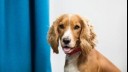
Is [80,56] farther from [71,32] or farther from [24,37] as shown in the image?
[24,37]

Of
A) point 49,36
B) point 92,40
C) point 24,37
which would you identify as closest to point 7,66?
point 24,37

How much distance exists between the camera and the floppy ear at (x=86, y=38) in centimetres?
86

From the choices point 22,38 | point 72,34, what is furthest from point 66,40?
point 22,38

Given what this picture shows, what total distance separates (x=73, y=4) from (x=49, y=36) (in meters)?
0.30

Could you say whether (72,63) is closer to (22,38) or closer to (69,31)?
(69,31)

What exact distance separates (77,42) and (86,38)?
4 cm

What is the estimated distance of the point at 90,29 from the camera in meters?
0.88

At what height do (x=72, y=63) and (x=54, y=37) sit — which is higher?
(x=54, y=37)

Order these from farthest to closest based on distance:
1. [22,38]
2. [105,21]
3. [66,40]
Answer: [105,21] → [22,38] → [66,40]

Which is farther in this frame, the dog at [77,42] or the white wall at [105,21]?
the white wall at [105,21]

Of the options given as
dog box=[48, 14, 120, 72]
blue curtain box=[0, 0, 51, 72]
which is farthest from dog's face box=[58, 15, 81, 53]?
blue curtain box=[0, 0, 51, 72]

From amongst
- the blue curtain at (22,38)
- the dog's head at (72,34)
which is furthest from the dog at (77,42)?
the blue curtain at (22,38)

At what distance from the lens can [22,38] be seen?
41.5 inches

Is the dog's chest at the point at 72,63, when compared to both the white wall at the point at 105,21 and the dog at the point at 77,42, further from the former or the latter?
the white wall at the point at 105,21
